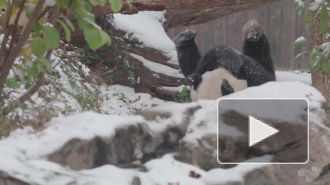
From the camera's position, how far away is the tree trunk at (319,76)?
16.2 ft

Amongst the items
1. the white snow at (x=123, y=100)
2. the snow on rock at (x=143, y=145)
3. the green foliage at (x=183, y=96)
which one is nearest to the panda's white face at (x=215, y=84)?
the white snow at (x=123, y=100)

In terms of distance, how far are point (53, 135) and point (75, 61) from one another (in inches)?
122

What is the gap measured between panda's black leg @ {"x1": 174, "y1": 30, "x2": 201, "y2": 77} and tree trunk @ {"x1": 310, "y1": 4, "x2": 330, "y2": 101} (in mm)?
1290

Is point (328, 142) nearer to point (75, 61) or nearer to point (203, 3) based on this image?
point (203, 3)

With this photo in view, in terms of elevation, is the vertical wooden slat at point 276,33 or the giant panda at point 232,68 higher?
the vertical wooden slat at point 276,33

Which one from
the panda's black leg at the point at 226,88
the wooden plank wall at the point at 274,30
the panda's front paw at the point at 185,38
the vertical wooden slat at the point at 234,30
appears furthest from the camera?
the vertical wooden slat at the point at 234,30

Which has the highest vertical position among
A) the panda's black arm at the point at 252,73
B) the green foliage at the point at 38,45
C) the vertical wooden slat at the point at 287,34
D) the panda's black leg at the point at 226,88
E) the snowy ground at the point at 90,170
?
the vertical wooden slat at the point at 287,34

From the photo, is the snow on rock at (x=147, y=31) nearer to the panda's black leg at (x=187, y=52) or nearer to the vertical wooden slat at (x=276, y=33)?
the panda's black leg at (x=187, y=52)

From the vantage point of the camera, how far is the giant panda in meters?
3.72

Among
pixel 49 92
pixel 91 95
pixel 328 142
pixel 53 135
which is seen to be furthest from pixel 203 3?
pixel 53 135

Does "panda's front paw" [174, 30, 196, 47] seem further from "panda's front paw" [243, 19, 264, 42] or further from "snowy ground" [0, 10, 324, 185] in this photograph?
"snowy ground" [0, 10, 324, 185]

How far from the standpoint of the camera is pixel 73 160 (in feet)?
6.56

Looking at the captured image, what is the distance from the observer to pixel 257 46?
399cm
